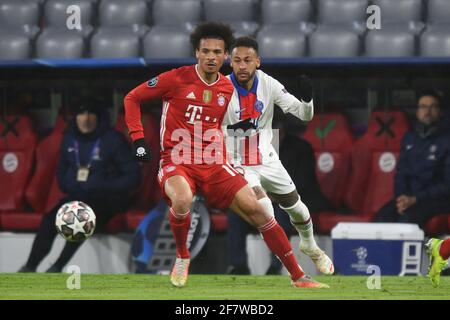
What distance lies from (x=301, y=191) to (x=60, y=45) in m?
2.69

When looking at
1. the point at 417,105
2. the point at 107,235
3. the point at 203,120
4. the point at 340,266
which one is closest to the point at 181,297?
the point at 203,120

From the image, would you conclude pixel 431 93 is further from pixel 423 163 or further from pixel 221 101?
pixel 221 101

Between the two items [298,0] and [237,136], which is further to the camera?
[298,0]

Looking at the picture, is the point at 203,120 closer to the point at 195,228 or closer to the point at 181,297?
the point at 181,297

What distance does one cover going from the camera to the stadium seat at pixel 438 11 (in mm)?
11578

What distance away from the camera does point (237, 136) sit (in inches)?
346

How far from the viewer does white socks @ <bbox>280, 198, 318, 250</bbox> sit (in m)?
8.70

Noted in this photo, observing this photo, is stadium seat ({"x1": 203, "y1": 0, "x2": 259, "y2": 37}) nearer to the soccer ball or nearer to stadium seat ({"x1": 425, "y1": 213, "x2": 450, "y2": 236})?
stadium seat ({"x1": 425, "y1": 213, "x2": 450, "y2": 236})

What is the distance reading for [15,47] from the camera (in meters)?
11.9

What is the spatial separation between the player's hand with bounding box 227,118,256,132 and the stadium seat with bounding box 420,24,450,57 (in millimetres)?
2870

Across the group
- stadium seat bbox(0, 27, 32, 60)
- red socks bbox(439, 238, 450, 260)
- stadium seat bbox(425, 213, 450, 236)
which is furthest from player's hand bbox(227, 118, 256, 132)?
stadium seat bbox(0, 27, 32, 60)

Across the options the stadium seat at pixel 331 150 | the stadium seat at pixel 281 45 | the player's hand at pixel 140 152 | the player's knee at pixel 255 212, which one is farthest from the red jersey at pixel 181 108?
the stadium seat at pixel 331 150
